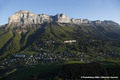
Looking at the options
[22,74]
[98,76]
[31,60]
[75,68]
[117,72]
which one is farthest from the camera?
[31,60]

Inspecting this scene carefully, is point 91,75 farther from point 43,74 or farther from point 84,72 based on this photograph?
point 43,74

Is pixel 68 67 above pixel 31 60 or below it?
above

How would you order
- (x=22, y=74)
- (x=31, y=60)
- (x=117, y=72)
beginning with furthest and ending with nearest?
1. (x=31, y=60)
2. (x=22, y=74)
3. (x=117, y=72)

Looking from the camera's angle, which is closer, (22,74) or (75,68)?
(75,68)

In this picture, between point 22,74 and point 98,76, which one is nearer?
point 98,76

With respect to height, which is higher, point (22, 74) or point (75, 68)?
point (75, 68)

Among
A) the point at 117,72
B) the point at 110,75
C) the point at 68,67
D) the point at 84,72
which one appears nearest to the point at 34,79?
the point at 68,67

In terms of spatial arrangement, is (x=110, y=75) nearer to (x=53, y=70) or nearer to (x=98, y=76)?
(x=98, y=76)

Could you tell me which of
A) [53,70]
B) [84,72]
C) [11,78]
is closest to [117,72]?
[84,72]

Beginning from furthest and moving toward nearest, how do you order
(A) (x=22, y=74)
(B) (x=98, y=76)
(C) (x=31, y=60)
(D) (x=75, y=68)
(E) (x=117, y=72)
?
1. (C) (x=31, y=60)
2. (A) (x=22, y=74)
3. (D) (x=75, y=68)
4. (E) (x=117, y=72)
5. (B) (x=98, y=76)
